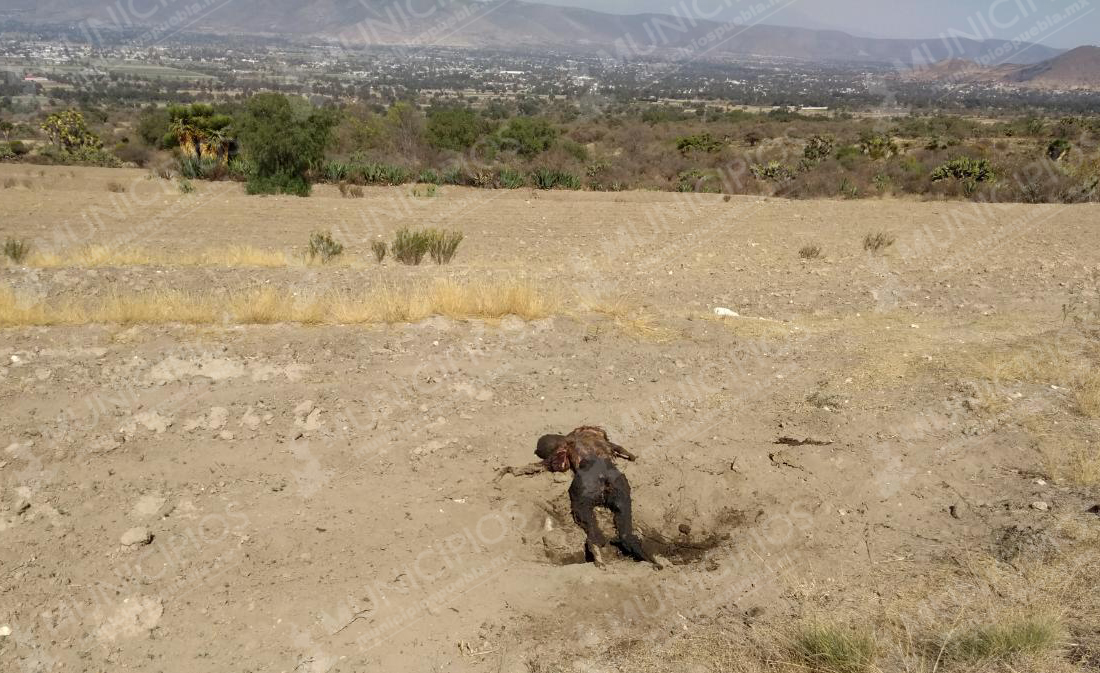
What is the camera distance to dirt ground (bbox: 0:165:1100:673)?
149 inches

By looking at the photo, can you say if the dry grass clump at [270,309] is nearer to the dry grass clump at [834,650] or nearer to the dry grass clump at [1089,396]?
the dry grass clump at [834,650]

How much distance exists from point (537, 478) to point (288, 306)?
362cm

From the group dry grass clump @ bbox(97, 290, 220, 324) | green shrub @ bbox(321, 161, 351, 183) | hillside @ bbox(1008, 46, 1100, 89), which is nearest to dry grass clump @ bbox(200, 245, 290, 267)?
dry grass clump @ bbox(97, 290, 220, 324)

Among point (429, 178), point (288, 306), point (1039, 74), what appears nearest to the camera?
point (288, 306)

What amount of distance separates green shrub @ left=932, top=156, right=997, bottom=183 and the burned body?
772 inches

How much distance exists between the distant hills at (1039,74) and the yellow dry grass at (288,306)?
143m

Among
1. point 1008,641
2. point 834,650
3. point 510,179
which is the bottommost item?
point 1008,641

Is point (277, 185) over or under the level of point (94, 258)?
over

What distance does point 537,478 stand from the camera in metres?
5.29

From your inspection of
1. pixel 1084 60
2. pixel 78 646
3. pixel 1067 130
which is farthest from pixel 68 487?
pixel 1084 60

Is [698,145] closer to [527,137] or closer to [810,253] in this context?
[527,137]

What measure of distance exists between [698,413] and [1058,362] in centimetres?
387

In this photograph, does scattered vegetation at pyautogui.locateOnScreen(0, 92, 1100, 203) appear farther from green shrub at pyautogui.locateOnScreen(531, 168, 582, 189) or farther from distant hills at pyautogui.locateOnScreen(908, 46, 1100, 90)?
distant hills at pyautogui.locateOnScreen(908, 46, 1100, 90)

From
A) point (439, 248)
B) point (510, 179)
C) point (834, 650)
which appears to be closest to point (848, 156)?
point (510, 179)
